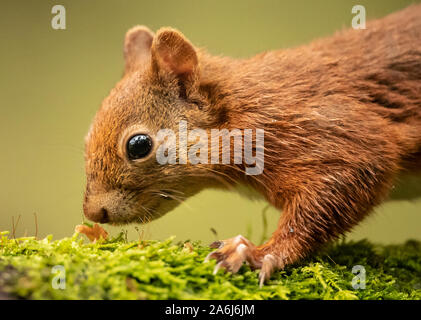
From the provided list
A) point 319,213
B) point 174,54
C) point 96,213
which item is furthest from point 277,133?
point 96,213

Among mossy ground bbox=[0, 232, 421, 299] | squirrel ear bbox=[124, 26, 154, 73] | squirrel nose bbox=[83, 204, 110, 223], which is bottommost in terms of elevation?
mossy ground bbox=[0, 232, 421, 299]

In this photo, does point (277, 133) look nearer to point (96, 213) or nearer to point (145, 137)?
point (145, 137)

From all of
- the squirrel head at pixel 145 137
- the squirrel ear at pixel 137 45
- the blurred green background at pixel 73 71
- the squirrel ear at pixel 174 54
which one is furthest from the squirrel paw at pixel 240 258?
the blurred green background at pixel 73 71

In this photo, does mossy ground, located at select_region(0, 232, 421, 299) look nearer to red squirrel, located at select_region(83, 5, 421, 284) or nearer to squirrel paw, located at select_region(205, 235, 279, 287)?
squirrel paw, located at select_region(205, 235, 279, 287)

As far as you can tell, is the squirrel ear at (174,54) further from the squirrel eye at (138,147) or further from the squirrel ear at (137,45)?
the squirrel ear at (137,45)

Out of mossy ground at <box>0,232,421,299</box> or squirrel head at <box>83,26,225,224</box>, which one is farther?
squirrel head at <box>83,26,225,224</box>

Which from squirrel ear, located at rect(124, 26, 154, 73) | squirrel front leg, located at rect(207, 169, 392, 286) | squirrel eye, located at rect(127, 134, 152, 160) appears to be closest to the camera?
squirrel front leg, located at rect(207, 169, 392, 286)

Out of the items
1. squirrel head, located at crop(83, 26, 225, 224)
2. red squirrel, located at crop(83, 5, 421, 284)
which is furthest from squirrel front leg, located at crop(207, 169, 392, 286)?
squirrel head, located at crop(83, 26, 225, 224)
